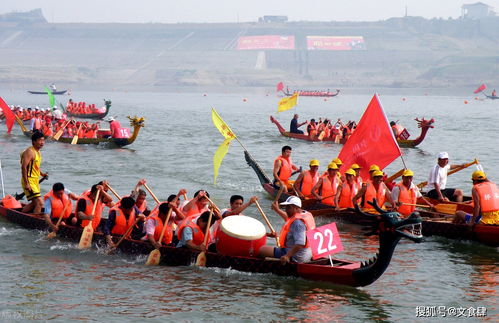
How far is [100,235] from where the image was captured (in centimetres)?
1524

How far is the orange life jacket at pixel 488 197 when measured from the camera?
50.1 ft

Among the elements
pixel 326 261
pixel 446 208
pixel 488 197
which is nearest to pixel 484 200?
pixel 488 197

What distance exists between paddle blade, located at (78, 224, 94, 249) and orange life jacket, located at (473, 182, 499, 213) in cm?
762

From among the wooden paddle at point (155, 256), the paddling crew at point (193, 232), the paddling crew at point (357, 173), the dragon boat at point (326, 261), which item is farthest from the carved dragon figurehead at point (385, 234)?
the paddling crew at point (357, 173)

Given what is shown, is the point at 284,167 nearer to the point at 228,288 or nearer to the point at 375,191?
the point at 375,191

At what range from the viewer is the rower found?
15.2 metres

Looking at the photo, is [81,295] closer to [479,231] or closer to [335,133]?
[479,231]

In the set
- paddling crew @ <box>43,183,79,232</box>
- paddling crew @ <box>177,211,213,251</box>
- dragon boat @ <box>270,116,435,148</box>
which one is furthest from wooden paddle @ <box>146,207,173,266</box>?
dragon boat @ <box>270,116,435,148</box>

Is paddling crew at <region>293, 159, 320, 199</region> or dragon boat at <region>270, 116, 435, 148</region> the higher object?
dragon boat at <region>270, 116, 435, 148</region>

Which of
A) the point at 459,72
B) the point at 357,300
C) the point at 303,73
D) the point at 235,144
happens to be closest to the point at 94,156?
the point at 235,144

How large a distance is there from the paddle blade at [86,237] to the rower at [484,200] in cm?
755

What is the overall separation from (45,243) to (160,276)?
12.0 feet

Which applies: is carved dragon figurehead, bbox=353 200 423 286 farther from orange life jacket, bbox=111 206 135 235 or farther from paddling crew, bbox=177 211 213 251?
orange life jacket, bbox=111 206 135 235

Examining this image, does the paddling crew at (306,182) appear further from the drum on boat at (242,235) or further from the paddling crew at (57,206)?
the drum on boat at (242,235)
